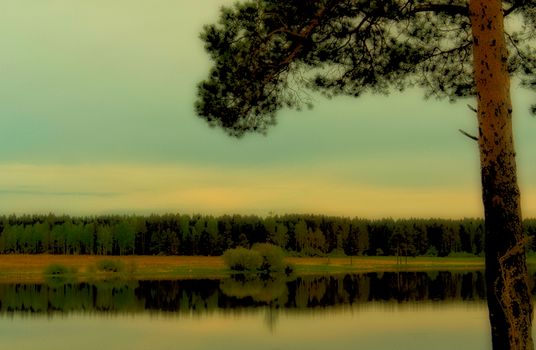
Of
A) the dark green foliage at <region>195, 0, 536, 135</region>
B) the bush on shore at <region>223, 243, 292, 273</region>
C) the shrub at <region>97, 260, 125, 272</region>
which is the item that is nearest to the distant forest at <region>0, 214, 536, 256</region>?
the shrub at <region>97, 260, 125, 272</region>

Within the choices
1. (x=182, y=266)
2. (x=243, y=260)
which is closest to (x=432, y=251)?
(x=182, y=266)

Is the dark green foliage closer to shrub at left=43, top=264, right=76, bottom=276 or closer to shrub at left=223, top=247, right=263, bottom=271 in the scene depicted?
shrub at left=223, top=247, right=263, bottom=271

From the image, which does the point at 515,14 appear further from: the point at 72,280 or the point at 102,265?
the point at 102,265

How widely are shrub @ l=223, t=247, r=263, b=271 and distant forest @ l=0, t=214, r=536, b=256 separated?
86.3ft

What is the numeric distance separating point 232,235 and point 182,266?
21.5 meters

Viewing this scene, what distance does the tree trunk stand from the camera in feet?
26.9

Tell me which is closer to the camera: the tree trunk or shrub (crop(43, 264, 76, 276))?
the tree trunk

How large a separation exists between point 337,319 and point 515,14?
32074 millimetres

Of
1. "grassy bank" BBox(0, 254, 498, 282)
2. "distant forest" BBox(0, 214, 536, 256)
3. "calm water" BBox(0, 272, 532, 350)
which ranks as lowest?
"calm water" BBox(0, 272, 532, 350)

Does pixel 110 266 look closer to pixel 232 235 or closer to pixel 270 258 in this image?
pixel 270 258

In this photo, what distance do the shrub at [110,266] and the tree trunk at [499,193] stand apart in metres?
80.1

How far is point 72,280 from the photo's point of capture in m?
75.8

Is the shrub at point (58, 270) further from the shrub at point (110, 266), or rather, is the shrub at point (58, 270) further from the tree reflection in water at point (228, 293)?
the tree reflection in water at point (228, 293)

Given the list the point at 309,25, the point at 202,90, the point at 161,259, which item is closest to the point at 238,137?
the point at 202,90
